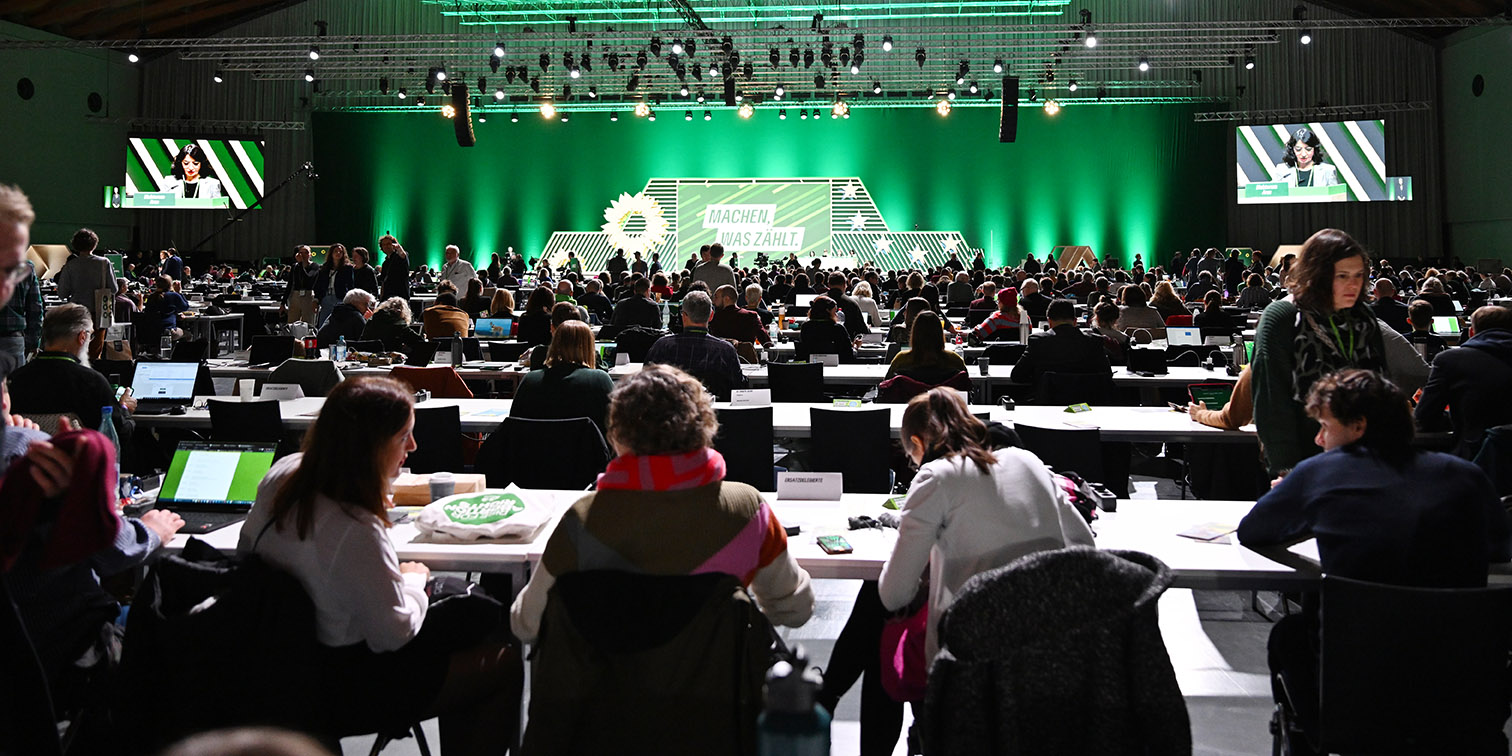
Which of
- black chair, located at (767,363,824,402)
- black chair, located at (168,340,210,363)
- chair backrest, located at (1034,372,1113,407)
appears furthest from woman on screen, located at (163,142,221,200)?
chair backrest, located at (1034,372,1113,407)

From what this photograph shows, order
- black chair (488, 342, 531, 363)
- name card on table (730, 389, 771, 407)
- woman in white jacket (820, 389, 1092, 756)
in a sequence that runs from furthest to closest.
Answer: black chair (488, 342, 531, 363) < name card on table (730, 389, 771, 407) < woman in white jacket (820, 389, 1092, 756)

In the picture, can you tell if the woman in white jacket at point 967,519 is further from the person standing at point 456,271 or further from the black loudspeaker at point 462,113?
the black loudspeaker at point 462,113

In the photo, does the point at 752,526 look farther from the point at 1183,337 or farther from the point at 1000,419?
the point at 1183,337

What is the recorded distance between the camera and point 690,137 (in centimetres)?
2094

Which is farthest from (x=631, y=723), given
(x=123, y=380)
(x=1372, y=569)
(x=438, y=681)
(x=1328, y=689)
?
(x=123, y=380)

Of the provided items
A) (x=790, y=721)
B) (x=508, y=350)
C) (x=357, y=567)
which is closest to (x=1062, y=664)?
(x=790, y=721)

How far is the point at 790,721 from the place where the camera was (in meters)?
1.07

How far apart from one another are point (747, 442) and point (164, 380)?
111 inches

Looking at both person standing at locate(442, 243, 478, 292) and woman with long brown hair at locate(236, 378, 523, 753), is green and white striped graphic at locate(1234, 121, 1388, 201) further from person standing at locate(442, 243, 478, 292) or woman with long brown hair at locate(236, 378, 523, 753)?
woman with long brown hair at locate(236, 378, 523, 753)

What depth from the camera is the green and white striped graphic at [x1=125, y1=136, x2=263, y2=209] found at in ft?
65.2

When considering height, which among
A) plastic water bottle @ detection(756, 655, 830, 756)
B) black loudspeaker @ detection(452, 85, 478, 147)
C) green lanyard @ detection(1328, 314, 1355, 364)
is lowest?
plastic water bottle @ detection(756, 655, 830, 756)

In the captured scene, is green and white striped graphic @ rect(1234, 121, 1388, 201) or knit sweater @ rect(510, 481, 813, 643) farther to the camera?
green and white striped graphic @ rect(1234, 121, 1388, 201)

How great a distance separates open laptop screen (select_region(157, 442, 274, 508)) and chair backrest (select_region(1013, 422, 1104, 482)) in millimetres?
2404

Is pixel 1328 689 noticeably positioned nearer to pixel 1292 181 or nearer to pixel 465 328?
pixel 465 328
